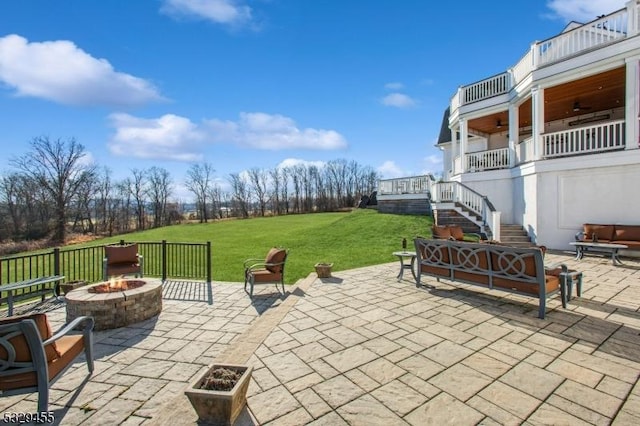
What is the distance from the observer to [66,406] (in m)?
2.63

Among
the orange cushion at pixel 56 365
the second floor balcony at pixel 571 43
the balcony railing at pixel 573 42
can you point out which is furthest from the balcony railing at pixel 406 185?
the orange cushion at pixel 56 365

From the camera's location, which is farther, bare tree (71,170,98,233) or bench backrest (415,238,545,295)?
bare tree (71,170,98,233)

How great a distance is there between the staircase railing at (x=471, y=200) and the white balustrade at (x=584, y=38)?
17.2 feet

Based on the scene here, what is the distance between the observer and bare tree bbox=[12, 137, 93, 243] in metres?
28.5

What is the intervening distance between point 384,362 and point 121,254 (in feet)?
22.5

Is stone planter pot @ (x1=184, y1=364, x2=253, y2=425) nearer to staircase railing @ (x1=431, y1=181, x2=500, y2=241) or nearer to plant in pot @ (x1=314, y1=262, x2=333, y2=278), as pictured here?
plant in pot @ (x1=314, y1=262, x2=333, y2=278)

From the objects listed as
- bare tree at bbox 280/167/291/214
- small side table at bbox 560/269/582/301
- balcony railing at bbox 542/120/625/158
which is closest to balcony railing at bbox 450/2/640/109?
balcony railing at bbox 542/120/625/158

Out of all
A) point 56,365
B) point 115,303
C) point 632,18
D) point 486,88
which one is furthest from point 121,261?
point 486,88

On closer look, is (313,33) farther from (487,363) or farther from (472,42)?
(487,363)

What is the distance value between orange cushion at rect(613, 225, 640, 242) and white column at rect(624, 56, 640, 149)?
2414mm

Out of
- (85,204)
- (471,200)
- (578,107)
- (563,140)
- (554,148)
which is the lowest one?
(471,200)

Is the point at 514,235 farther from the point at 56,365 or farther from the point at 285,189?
the point at 285,189

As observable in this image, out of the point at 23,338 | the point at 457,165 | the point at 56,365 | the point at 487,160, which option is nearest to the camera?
the point at 23,338

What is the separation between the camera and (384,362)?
3129 mm
